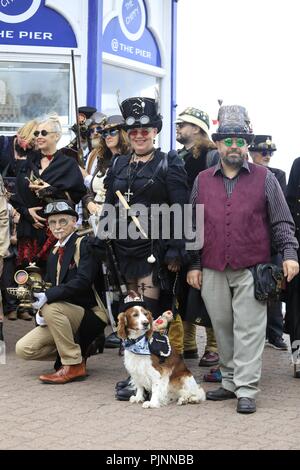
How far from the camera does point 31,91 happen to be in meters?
10.6

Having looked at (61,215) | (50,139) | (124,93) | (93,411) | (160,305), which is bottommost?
(93,411)

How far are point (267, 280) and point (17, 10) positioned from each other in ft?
19.8

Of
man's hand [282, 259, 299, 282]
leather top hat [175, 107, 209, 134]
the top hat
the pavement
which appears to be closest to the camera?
the pavement

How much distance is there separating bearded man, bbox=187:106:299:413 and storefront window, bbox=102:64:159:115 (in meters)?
5.23

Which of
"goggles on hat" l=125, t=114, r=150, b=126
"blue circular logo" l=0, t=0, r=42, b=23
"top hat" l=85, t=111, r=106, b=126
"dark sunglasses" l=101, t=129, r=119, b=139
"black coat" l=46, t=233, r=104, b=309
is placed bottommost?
"black coat" l=46, t=233, r=104, b=309

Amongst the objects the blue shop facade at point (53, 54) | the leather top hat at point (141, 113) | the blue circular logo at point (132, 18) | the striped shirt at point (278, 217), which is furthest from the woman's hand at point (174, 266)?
the blue circular logo at point (132, 18)

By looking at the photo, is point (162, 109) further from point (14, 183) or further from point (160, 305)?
point (160, 305)

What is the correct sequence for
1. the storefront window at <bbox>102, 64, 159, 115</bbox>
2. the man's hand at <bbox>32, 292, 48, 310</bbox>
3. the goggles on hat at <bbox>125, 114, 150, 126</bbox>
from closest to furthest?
the goggles on hat at <bbox>125, 114, 150, 126</bbox>, the man's hand at <bbox>32, 292, 48, 310</bbox>, the storefront window at <bbox>102, 64, 159, 115</bbox>

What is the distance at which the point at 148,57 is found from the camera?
1155cm

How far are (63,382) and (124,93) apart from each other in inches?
223

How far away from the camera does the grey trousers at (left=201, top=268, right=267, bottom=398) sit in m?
5.79

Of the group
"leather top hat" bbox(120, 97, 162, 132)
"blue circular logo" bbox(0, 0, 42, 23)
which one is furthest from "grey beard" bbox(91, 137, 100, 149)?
"blue circular logo" bbox(0, 0, 42, 23)

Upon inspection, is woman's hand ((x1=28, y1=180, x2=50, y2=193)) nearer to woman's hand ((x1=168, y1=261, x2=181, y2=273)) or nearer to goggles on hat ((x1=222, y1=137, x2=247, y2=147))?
woman's hand ((x1=168, y1=261, x2=181, y2=273))
